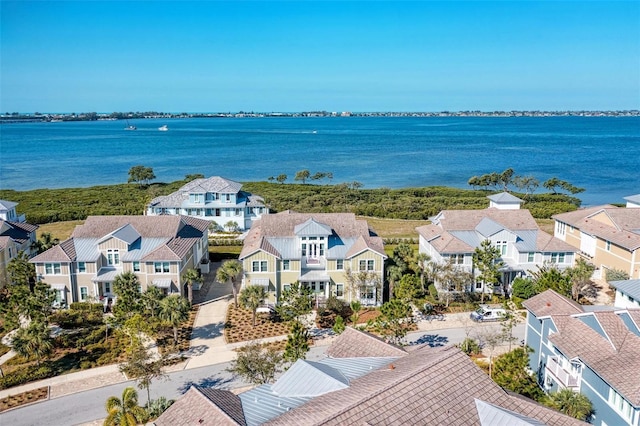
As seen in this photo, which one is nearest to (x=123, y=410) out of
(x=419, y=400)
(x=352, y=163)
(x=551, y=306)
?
(x=419, y=400)

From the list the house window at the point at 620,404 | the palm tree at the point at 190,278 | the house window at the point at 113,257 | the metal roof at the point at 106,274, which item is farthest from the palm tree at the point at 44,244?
the house window at the point at 620,404

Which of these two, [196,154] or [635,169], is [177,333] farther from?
[196,154]

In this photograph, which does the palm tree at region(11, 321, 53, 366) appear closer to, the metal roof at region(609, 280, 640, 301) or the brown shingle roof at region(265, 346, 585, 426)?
the brown shingle roof at region(265, 346, 585, 426)

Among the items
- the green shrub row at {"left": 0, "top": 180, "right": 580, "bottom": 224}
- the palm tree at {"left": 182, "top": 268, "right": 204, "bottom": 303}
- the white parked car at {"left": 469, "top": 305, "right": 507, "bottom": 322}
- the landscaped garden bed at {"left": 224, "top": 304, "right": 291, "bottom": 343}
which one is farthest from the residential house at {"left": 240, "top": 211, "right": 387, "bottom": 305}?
A: the green shrub row at {"left": 0, "top": 180, "right": 580, "bottom": 224}

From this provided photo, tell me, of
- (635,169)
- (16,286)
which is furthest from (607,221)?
(635,169)

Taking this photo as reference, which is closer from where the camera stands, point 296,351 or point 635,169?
point 296,351
